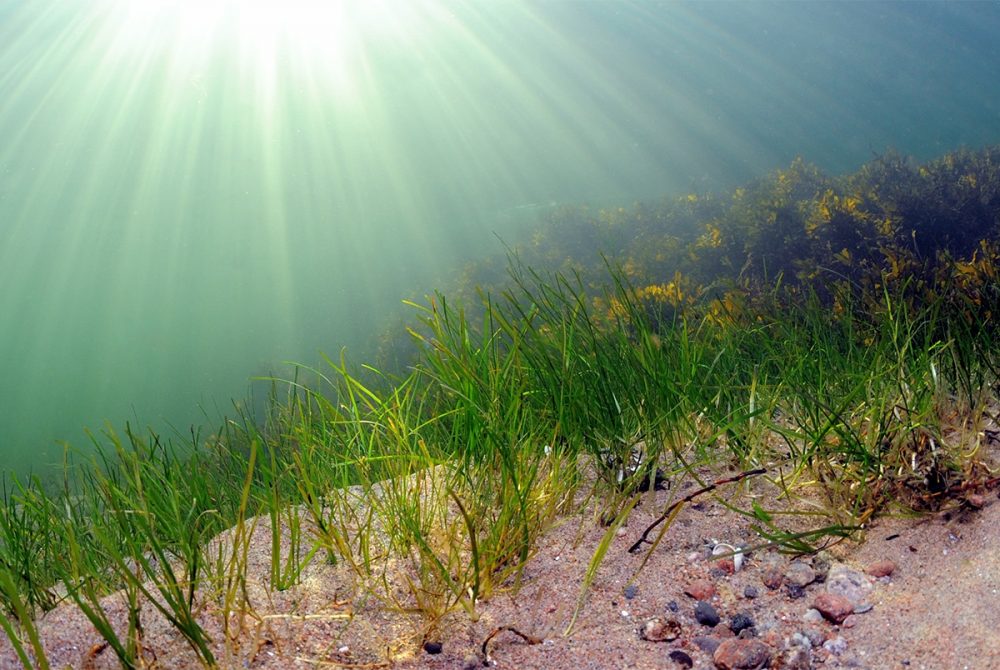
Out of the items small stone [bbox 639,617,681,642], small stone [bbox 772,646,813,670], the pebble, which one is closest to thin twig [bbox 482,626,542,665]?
small stone [bbox 639,617,681,642]

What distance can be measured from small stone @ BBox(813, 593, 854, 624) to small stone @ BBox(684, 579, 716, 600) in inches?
9.6

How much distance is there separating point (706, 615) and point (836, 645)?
0.94 ft

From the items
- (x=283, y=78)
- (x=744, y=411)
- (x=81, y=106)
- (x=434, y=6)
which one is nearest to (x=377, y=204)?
(x=283, y=78)

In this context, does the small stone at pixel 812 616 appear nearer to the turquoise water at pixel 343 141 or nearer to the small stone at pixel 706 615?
the small stone at pixel 706 615

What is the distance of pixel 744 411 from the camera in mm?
2406

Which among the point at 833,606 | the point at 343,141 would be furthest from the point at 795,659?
the point at 343,141

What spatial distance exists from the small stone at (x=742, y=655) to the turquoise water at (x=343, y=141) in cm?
1300

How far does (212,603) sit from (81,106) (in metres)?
87.3

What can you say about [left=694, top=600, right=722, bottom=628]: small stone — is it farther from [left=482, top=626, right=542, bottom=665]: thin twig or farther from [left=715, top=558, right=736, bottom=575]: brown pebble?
[left=482, top=626, right=542, bottom=665]: thin twig

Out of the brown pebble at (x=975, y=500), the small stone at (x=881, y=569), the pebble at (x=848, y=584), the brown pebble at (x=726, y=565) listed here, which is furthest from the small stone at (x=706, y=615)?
the brown pebble at (x=975, y=500)

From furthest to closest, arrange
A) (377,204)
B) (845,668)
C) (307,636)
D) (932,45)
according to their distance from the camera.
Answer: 1. (377,204)
2. (932,45)
3. (307,636)
4. (845,668)

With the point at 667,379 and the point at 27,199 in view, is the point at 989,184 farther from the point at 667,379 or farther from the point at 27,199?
the point at 27,199

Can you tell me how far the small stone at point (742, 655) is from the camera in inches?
55.9

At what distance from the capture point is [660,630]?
1.60 m
